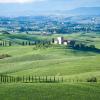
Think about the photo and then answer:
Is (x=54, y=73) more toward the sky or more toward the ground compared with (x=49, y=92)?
more toward the ground

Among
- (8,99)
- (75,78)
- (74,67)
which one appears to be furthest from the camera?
(74,67)

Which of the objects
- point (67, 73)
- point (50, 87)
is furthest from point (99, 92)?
point (67, 73)

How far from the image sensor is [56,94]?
43.8 m

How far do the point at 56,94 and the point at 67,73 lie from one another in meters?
38.4

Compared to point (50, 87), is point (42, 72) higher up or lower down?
lower down

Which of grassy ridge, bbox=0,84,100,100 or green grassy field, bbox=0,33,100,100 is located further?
green grassy field, bbox=0,33,100,100

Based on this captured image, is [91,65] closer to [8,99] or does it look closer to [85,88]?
[85,88]

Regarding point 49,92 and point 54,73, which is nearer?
point 49,92

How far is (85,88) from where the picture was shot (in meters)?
48.3

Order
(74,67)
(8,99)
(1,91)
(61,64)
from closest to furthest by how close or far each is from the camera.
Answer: (8,99) < (1,91) < (74,67) < (61,64)

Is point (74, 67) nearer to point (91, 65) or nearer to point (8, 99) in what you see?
point (91, 65)

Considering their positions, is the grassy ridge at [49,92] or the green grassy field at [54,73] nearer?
the grassy ridge at [49,92]

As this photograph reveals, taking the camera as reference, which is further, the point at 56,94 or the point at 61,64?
the point at 61,64

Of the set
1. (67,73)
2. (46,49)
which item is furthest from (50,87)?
(46,49)
